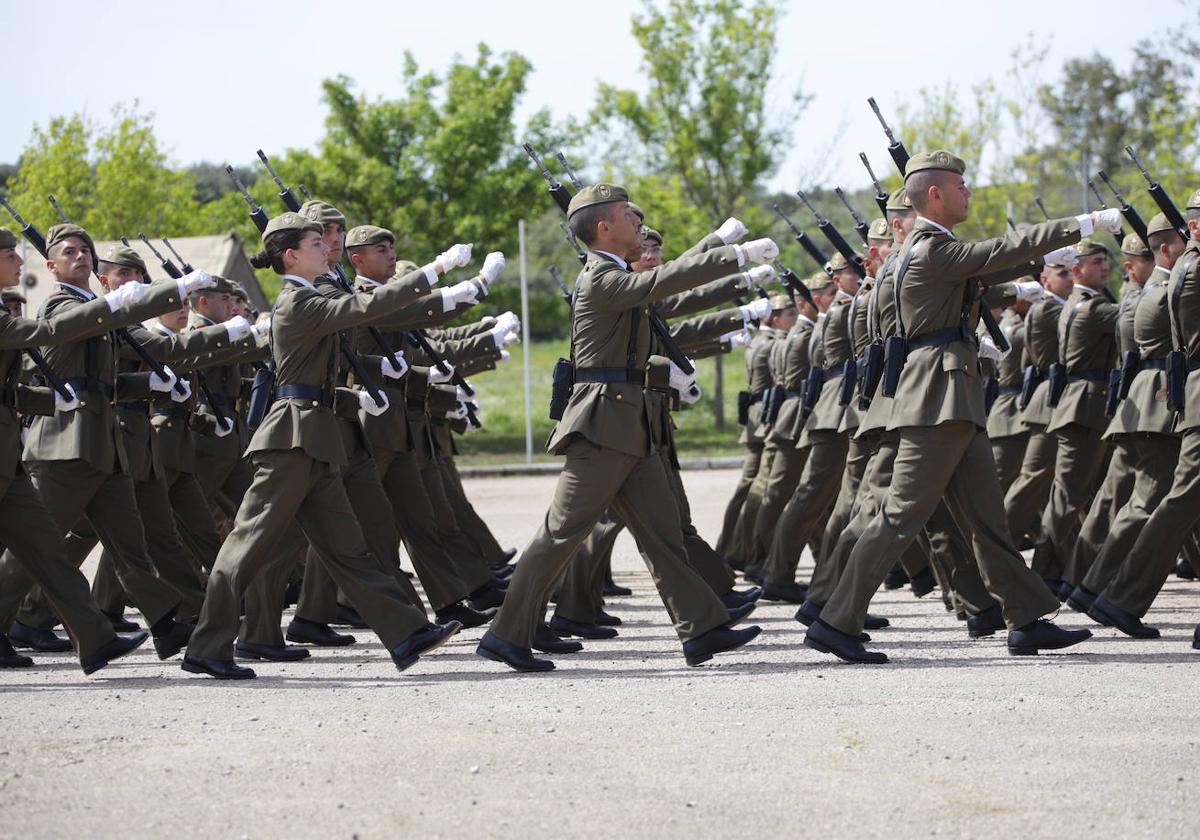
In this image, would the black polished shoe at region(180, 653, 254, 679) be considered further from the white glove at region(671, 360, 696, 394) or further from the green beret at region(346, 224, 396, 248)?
the green beret at region(346, 224, 396, 248)

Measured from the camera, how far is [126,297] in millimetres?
6621

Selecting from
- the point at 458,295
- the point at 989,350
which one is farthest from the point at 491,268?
the point at 989,350

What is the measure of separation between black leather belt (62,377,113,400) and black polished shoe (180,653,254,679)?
1.37m

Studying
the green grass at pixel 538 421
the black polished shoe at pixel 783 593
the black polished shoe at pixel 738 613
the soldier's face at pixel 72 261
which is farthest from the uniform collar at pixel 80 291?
the green grass at pixel 538 421

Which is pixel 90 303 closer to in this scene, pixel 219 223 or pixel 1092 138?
pixel 219 223

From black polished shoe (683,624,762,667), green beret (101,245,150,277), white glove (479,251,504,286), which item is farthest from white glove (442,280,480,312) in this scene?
green beret (101,245,150,277)

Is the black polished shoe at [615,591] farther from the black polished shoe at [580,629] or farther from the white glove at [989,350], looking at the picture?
the white glove at [989,350]

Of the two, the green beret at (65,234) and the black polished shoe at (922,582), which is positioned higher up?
the green beret at (65,234)

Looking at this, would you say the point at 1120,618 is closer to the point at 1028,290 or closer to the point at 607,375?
the point at 1028,290

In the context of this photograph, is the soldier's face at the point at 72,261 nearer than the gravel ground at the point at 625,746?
No

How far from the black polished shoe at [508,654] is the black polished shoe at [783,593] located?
284 cm

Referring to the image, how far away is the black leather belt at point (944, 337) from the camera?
7.00 metres

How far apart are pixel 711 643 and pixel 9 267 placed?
3427 millimetres

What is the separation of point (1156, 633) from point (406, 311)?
391 centimetres
